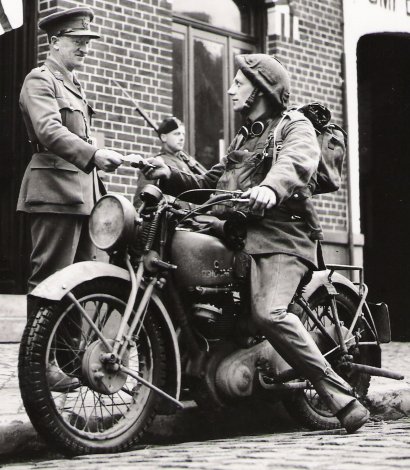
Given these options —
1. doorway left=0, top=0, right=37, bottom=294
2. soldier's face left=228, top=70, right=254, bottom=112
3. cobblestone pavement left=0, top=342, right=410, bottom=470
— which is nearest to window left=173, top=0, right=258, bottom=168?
doorway left=0, top=0, right=37, bottom=294

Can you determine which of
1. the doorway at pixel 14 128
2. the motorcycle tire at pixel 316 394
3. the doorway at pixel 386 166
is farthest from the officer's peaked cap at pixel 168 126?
the doorway at pixel 386 166

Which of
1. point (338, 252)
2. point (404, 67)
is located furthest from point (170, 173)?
point (404, 67)

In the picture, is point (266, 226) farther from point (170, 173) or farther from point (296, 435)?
point (296, 435)

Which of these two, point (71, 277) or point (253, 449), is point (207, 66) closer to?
point (71, 277)

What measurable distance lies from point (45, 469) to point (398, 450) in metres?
1.41

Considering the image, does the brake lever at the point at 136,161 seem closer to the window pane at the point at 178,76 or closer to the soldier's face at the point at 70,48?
the soldier's face at the point at 70,48

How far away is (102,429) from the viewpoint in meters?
4.72

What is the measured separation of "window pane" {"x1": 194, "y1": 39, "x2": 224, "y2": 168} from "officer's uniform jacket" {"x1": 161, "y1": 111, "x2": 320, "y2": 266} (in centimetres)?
574

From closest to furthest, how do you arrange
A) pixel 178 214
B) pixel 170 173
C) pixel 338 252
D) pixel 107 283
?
1. pixel 107 283
2. pixel 178 214
3. pixel 170 173
4. pixel 338 252

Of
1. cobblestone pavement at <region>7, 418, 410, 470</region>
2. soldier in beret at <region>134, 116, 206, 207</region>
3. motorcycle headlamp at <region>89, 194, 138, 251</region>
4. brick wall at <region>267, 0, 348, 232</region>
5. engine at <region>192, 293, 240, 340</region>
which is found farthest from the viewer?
brick wall at <region>267, 0, 348, 232</region>

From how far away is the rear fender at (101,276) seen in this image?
14.6ft

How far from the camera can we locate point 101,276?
4648 millimetres

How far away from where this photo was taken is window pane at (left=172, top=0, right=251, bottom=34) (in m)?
11.1

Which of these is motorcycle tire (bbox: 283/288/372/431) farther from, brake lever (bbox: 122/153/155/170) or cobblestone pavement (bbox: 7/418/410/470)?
brake lever (bbox: 122/153/155/170)
